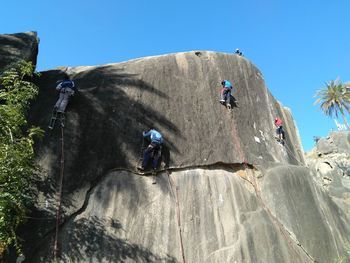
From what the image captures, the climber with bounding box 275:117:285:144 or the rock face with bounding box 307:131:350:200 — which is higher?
the rock face with bounding box 307:131:350:200

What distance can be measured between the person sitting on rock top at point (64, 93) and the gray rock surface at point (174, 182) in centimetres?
30

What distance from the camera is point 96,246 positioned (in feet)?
26.6

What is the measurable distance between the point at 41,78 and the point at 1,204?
6.63 metres

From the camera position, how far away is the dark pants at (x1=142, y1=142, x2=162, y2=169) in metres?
9.76

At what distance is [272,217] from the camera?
31.7ft

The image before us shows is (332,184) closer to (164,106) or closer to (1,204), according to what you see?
(164,106)

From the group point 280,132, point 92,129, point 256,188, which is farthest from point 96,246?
point 280,132

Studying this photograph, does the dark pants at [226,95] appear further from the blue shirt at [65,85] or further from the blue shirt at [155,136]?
the blue shirt at [65,85]

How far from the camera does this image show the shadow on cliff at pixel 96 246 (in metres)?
7.90

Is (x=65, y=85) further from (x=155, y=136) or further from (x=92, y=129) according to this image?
(x=155, y=136)

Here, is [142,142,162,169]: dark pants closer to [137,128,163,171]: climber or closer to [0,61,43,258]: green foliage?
[137,128,163,171]: climber

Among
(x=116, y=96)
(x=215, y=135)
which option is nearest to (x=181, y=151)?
(x=215, y=135)

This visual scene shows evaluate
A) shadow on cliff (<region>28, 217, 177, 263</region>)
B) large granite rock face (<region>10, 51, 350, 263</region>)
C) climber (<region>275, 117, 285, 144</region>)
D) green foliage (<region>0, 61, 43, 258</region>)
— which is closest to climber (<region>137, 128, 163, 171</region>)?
large granite rock face (<region>10, 51, 350, 263</region>)

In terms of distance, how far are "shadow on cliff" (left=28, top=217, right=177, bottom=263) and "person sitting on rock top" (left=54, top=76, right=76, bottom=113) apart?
11.6 ft
